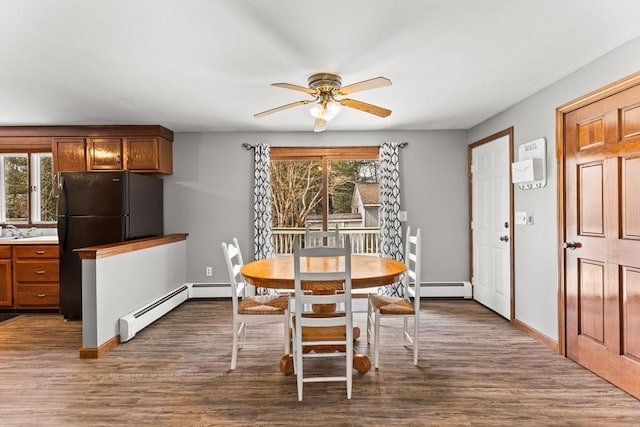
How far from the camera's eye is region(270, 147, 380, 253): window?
208 inches

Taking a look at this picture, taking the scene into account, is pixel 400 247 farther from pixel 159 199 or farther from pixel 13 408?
pixel 13 408

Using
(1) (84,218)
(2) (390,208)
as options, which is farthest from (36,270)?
(2) (390,208)

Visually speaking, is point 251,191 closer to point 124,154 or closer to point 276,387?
point 124,154

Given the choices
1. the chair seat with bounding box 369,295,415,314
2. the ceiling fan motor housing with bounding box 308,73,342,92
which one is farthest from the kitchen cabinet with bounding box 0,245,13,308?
the chair seat with bounding box 369,295,415,314

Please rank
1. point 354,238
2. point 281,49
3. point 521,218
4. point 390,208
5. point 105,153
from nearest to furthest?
1. point 281,49
2. point 521,218
3. point 105,153
4. point 390,208
5. point 354,238

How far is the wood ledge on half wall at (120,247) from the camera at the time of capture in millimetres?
3137

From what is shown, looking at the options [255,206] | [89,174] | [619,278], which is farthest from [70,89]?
[619,278]

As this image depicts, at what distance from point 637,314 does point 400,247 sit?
2.76 m

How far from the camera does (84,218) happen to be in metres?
4.07

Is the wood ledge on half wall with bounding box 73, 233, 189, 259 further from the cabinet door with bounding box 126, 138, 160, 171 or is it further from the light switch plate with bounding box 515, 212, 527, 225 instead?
the light switch plate with bounding box 515, 212, 527, 225

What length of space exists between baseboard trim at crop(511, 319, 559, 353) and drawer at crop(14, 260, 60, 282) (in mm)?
5253

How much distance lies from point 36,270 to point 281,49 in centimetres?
409

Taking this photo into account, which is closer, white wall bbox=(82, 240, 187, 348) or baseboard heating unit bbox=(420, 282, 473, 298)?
white wall bbox=(82, 240, 187, 348)

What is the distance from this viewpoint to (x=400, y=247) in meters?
5.00
